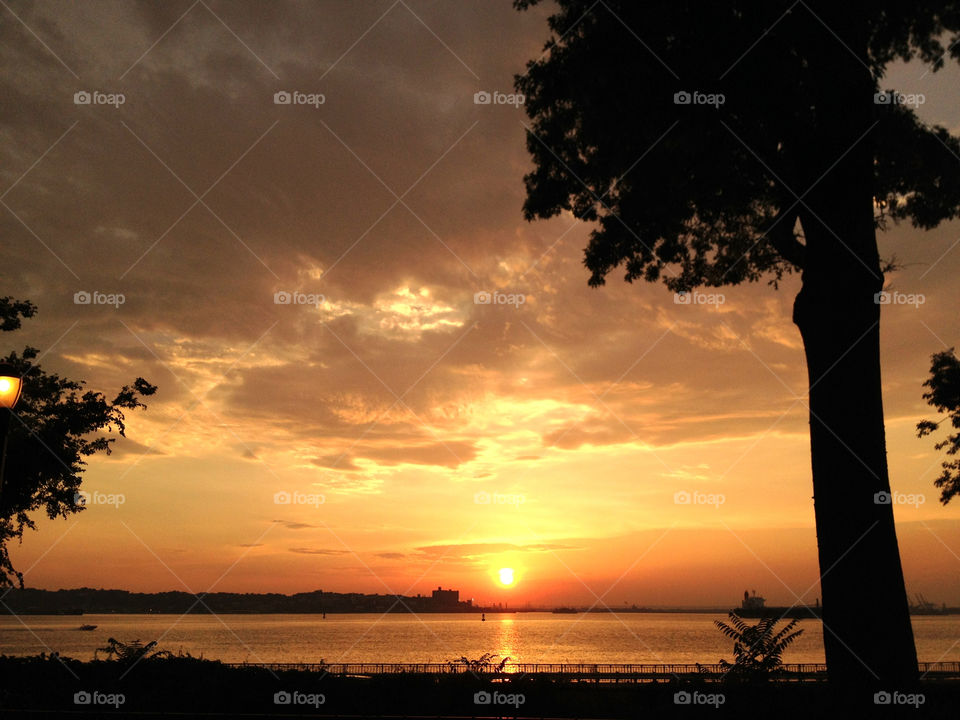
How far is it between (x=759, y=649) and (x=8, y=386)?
14589 mm

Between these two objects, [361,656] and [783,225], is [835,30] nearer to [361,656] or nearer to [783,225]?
[783,225]

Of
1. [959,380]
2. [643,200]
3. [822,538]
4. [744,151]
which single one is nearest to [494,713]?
[822,538]

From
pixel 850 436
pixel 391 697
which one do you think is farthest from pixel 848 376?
pixel 391 697

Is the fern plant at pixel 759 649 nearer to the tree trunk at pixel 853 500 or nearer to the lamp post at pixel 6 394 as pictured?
the tree trunk at pixel 853 500

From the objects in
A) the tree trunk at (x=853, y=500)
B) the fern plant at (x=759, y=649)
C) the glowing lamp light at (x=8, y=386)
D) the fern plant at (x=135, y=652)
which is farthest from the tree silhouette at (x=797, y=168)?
the fern plant at (x=135, y=652)

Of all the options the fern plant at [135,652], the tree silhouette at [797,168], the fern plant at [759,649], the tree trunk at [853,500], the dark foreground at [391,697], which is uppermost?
the tree silhouette at [797,168]

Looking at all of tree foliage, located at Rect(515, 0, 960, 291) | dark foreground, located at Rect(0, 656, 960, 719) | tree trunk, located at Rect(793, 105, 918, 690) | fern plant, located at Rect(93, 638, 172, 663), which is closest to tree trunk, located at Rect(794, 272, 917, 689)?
tree trunk, located at Rect(793, 105, 918, 690)

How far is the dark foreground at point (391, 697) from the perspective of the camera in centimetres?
1094

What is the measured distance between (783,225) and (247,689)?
1233cm

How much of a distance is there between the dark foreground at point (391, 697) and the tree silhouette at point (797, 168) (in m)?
3.56

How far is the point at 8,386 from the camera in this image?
8922 mm

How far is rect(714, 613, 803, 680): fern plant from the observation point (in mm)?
13945

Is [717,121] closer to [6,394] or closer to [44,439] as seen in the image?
[6,394]

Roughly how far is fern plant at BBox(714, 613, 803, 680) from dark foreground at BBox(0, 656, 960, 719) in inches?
49.5
